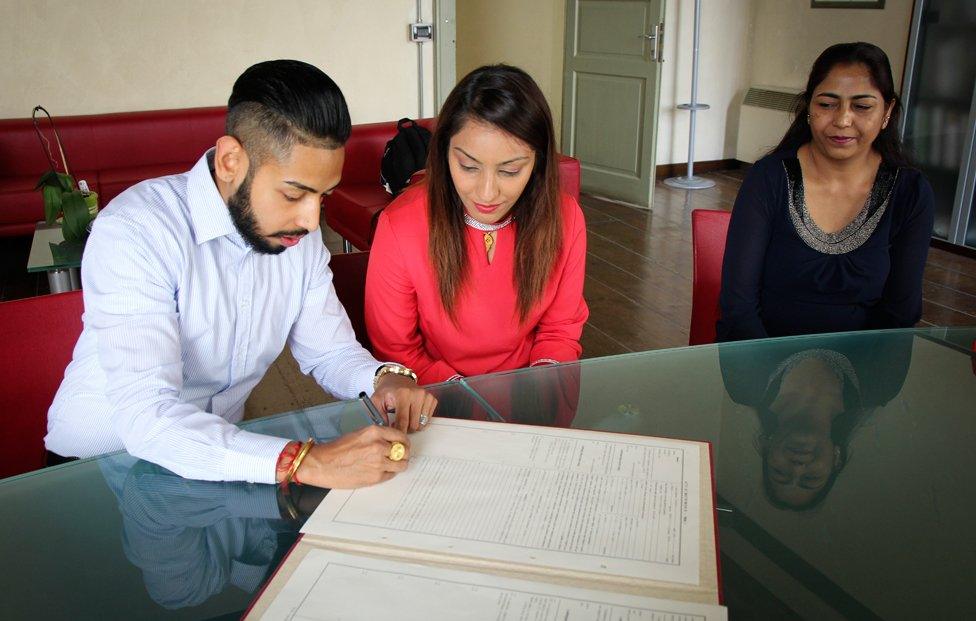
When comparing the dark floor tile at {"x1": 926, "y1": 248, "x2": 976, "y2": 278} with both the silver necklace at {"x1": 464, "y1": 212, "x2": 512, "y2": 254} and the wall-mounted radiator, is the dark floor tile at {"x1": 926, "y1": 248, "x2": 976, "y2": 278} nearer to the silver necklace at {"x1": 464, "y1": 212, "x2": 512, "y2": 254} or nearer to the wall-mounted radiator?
the wall-mounted radiator

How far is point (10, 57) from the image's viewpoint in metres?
4.68

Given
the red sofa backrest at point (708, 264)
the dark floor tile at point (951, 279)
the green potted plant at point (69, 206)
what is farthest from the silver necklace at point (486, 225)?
the dark floor tile at point (951, 279)

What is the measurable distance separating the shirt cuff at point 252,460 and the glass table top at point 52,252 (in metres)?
2.18

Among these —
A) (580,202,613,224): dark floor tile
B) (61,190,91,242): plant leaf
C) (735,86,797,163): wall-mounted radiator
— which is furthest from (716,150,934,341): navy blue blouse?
Result: (735,86,797,163): wall-mounted radiator

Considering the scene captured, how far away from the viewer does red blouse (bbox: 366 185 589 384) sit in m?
1.74

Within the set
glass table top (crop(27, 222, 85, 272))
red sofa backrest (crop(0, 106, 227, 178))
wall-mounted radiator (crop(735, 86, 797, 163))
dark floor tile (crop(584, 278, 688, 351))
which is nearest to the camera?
glass table top (crop(27, 222, 85, 272))

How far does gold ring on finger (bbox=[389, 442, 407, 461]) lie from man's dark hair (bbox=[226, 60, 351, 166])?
0.46m

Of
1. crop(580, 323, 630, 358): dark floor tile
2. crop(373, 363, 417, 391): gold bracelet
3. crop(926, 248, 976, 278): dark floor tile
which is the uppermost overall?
crop(373, 363, 417, 391): gold bracelet

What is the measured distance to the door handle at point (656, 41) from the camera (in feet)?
18.0

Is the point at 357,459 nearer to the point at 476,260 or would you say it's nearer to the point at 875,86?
the point at 476,260

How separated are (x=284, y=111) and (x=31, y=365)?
0.67 meters

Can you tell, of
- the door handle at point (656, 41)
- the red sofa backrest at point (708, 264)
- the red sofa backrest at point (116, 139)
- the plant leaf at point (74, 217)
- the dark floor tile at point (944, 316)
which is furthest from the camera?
the door handle at point (656, 41)

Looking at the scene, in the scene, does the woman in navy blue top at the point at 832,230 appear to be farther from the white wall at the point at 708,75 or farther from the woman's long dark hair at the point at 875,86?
the white wall at the point at 708,75

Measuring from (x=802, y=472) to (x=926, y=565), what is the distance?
9.3 inches
